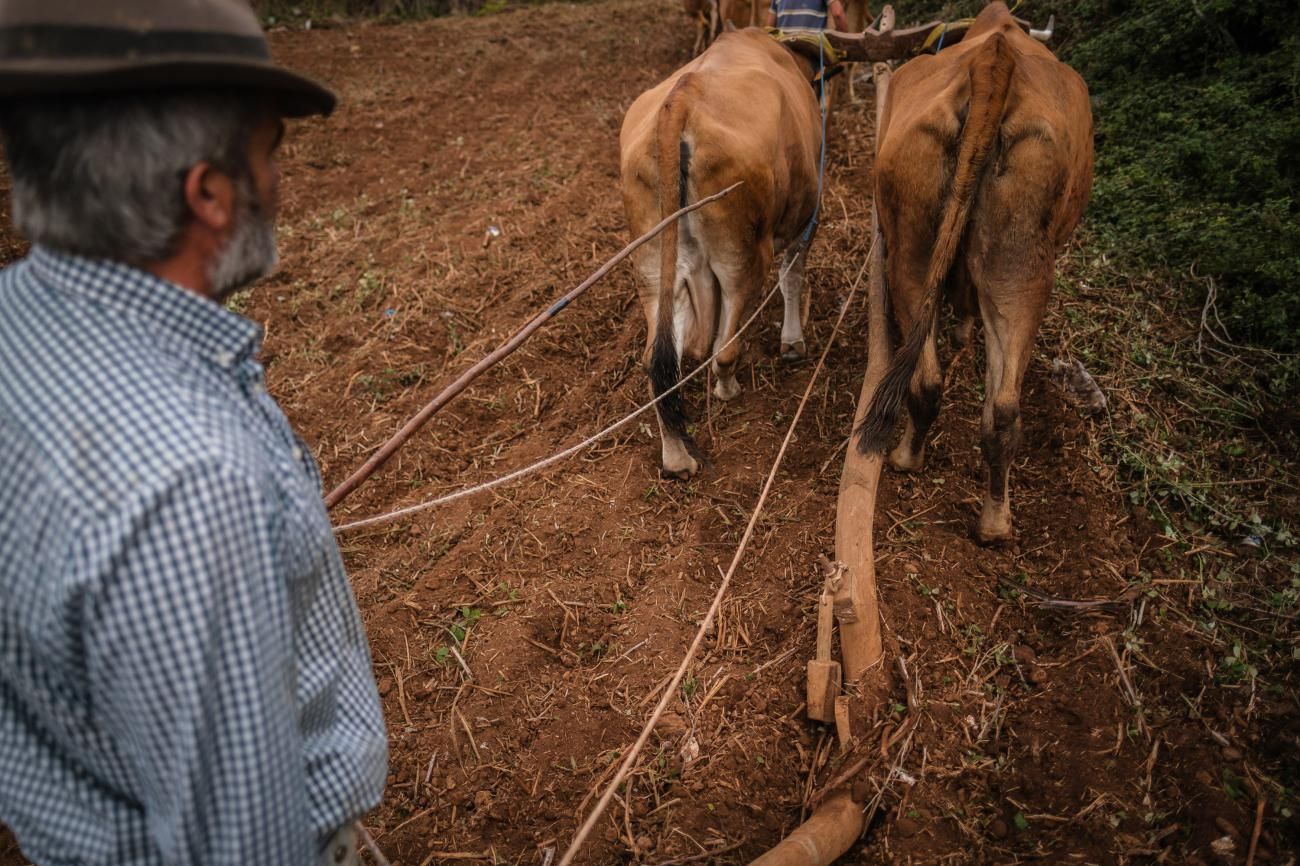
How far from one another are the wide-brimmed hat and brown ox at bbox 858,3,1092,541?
2.59 meters

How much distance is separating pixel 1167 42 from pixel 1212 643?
5476mm

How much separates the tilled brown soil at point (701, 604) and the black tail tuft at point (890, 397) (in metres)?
0.67

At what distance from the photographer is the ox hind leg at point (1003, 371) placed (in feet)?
11.0

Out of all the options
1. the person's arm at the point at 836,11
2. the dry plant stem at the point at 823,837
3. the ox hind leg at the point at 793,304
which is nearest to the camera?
the dry plant stem at the point at 823,837

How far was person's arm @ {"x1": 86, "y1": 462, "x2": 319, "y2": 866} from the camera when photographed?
1081 millimetres

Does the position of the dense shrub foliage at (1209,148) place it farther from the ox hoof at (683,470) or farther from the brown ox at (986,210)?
the ox hoof at (683,470)

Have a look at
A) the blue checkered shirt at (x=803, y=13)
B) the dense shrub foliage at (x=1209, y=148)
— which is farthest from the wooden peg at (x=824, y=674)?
the blue checkered shirt at (x=803, y=13)

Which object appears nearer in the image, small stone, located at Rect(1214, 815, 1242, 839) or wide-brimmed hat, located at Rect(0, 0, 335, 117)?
wide-brimmed hat, located at Rect(0, 0, 335, 117)

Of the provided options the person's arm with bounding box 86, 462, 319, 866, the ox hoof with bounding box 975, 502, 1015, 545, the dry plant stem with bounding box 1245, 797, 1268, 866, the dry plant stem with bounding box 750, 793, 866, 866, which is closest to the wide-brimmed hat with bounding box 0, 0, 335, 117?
the person's arm with bounding box 86, 462, 319, 866

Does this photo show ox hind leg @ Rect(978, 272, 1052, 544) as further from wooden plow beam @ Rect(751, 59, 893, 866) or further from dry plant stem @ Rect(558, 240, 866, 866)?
dry plant stem @ Rect(558, 240, 866, 866)

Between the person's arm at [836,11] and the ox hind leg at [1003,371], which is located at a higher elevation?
the person's arm at [836,11]

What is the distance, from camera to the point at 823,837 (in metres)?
2.40

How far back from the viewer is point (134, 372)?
116 centimetres

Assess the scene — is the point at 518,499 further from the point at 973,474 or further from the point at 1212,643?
the point at 1212,643
